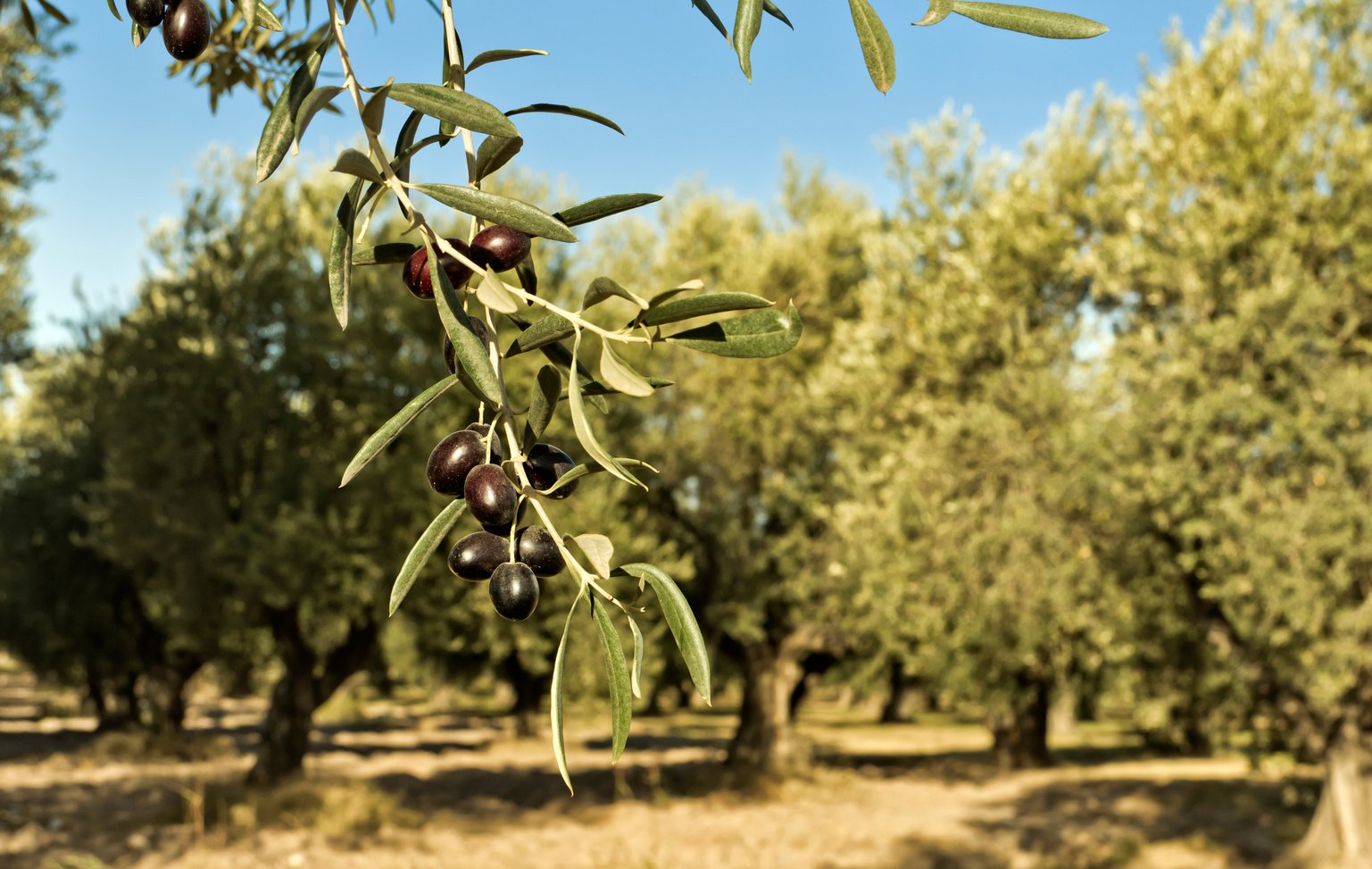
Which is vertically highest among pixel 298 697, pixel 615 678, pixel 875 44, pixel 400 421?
pixel 875 44

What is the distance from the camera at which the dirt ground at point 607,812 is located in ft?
39.2

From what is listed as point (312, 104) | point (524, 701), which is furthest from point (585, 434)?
point (524, 701)

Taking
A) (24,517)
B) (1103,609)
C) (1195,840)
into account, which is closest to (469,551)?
(1103,609)

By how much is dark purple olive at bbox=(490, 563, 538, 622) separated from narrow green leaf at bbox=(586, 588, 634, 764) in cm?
7

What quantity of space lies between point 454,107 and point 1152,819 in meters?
17.0

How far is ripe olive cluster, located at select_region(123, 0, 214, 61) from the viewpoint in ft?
3.82

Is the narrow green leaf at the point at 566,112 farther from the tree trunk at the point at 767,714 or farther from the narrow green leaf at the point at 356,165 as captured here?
the tree trunk at the point at 767,714

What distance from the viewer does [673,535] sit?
733 inches

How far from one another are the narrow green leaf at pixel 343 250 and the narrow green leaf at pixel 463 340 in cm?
12

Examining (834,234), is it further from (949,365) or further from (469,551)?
(469,551)

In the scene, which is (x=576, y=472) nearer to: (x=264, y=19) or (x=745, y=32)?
(x=745, y=32)

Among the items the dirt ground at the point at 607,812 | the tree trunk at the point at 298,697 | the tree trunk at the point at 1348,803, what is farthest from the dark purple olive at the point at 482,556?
the tree trunk at the point at 298,697

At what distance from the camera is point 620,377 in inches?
34.9

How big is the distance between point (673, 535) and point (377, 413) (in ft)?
19.4
